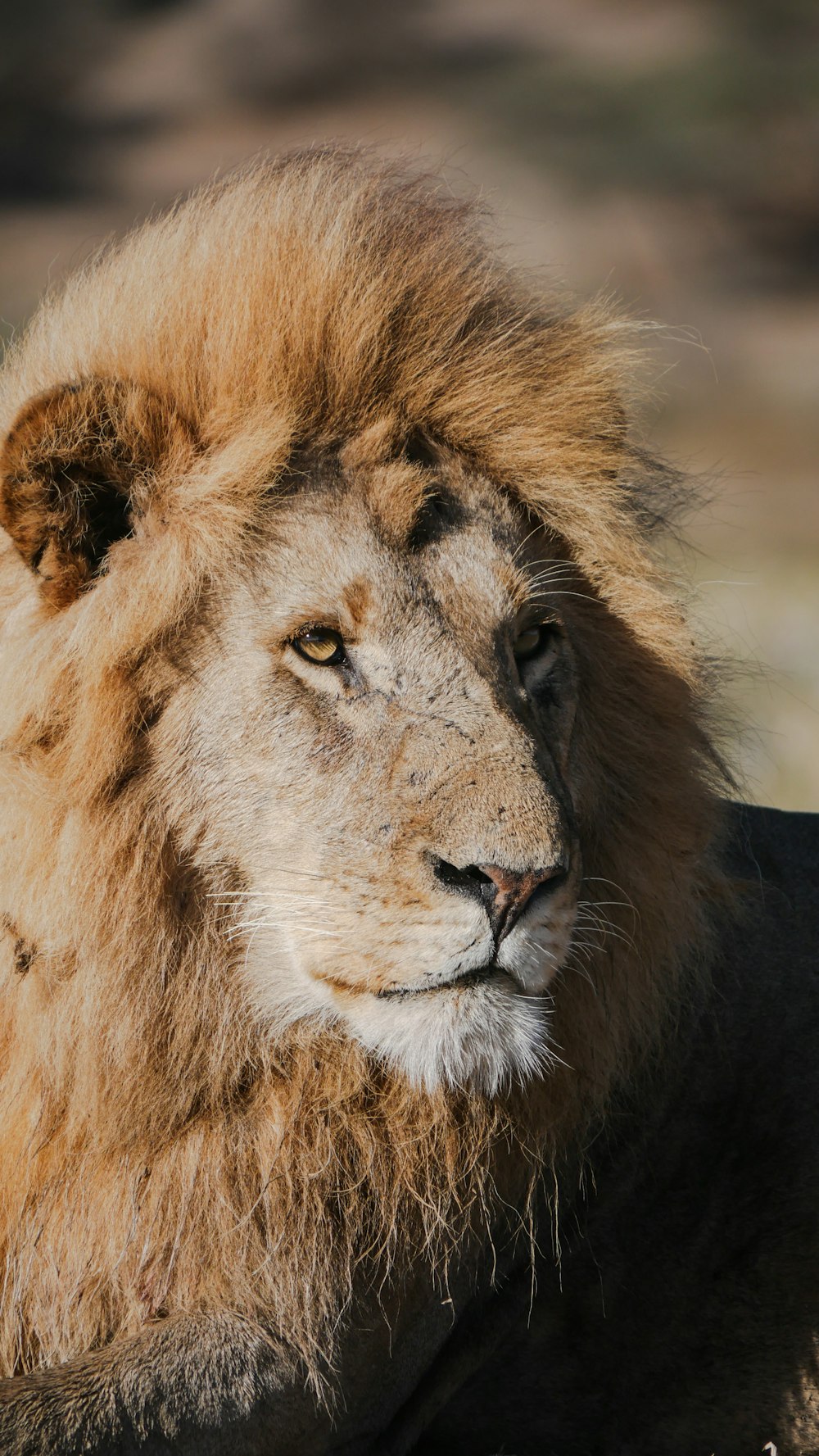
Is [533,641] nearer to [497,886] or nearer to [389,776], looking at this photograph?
[389,776]

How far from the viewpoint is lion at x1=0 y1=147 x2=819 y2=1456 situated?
2.82 meters

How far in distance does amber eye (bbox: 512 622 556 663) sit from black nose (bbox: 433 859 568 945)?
656 mm

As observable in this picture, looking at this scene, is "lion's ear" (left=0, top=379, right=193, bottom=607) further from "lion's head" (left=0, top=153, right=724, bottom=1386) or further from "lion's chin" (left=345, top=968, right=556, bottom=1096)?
"lion's chin" (left=345, top=968, right=556, bottom=1096)

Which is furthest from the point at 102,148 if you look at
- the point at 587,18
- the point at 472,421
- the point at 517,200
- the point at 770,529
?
the point at 472,421

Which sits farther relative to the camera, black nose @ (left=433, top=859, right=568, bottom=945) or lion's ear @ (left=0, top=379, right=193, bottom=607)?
lion's ear @ (left=0, top=379, right=193, bottom=607)

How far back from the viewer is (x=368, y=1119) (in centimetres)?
314

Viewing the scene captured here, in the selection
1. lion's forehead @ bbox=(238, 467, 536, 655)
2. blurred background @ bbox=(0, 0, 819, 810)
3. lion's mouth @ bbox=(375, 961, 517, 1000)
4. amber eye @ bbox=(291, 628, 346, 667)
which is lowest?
lion's mouth @ bbox=(375, 961, 517, 1000)

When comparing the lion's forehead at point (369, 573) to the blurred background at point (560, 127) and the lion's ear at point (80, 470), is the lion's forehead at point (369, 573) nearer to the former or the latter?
the lion's ear at point (80, 470)

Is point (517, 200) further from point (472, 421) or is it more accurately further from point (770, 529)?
point (472, 421)

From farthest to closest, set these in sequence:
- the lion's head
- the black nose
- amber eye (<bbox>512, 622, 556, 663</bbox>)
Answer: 1. amber eye (<bbox>512, 622, 556, 663</bbox>)
2. the lion's head
3. the black nose

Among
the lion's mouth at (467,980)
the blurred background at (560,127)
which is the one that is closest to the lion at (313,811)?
the lion's mouth at (467,980)

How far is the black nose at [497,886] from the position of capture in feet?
8.73

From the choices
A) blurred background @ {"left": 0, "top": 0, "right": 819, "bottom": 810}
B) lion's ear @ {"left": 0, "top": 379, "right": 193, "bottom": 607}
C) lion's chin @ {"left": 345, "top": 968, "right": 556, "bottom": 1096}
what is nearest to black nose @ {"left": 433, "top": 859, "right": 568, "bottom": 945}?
lion's chin @ {"left": 345, "top": 968, "right": 556, "bottom": 1096}

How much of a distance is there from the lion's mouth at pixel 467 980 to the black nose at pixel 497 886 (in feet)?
0.20
